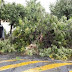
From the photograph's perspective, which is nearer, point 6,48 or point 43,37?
point 6,48

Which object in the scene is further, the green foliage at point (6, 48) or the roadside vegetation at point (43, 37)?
the green foliage at point (6, 48)

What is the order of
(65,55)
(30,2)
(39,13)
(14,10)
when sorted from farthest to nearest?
1. (30,2)
2. (14,10)
3. (39,13)
4. (65,55)

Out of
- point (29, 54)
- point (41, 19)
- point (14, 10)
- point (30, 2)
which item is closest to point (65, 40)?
point (41, 19)

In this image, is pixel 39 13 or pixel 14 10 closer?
pixel 39 13

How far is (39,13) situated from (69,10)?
3892 mm

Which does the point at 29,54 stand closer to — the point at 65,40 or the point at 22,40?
the point at 22,40

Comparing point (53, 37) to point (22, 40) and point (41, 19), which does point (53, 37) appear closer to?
point (41, 19)

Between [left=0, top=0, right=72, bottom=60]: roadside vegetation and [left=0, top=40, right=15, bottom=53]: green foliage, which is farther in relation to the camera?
[left=0, top=40, right=15, bottom=53]: green foliage

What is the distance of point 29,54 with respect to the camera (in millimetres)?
5230

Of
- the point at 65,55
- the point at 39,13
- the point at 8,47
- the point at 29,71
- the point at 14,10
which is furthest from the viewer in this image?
the point at 14,10

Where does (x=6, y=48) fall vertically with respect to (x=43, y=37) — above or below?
below

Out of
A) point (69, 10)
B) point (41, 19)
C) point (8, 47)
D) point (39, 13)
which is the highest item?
point (69, 10)

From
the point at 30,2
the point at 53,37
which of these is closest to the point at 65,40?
the point at 53,37

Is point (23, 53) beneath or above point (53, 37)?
beneath
